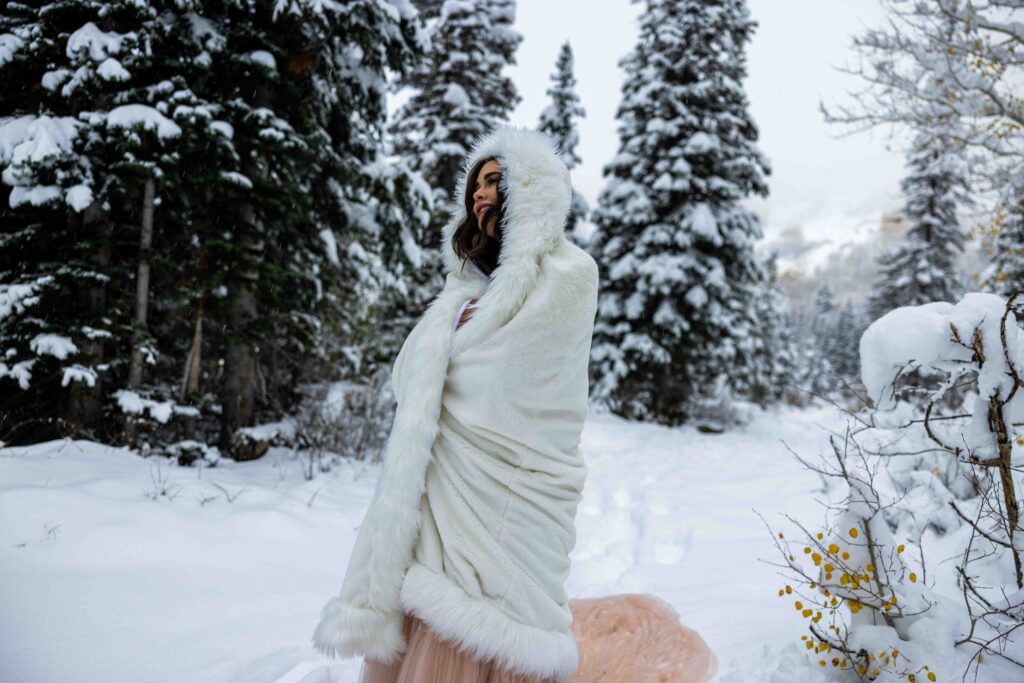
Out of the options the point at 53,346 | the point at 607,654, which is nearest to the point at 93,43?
the point at 53,346

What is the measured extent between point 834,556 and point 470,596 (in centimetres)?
172

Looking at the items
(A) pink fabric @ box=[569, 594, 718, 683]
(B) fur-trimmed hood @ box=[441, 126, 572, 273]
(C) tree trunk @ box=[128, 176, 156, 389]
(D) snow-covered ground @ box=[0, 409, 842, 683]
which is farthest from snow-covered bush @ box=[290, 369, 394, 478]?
(B) fur-trimmed hood @ box=[441, 126, 572, 273]

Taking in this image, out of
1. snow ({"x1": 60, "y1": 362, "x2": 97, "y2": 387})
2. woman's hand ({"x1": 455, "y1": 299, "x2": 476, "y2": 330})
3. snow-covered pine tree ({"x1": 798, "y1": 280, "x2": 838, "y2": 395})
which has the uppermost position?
woman's hand ({"x1": 455, "y1": 299, "x2": 476, "y2": 330})

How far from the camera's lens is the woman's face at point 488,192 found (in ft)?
7.19

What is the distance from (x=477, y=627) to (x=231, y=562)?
296 cm

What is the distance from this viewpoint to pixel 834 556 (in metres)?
2.29

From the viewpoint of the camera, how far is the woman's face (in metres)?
2.19

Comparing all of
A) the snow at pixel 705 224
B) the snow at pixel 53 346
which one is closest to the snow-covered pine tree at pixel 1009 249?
the snow at pixel 705 224

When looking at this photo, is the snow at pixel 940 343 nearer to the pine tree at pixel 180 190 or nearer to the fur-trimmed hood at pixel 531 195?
the fur-trimmed hood at pixel 531 195

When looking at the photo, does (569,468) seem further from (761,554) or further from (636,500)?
(636,500)

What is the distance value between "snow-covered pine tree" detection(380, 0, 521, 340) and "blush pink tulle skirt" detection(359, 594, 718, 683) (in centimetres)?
980

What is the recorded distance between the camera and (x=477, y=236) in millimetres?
2301

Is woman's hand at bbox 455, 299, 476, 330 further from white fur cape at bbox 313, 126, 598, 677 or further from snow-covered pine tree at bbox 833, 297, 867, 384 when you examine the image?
snow-covered pine tree at bbox 833, 297, 867, 384

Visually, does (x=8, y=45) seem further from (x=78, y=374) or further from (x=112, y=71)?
(x=78, y=374)
